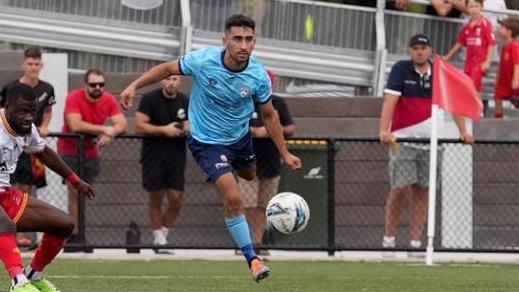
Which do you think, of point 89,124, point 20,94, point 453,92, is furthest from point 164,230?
point 20,94

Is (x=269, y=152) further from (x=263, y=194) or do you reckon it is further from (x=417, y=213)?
(x=417, y=213)

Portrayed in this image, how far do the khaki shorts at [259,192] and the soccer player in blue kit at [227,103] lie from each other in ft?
12.4

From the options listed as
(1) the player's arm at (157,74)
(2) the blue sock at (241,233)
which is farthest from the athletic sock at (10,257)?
(1) the player's arm at (157,74)

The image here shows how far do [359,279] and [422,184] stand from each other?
3.95 metres

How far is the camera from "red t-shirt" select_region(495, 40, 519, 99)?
62.4 ft

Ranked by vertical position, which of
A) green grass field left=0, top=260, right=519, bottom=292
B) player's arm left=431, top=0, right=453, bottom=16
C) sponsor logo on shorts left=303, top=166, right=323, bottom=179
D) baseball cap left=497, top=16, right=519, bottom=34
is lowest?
green grass field left=0, top=260, right=519, bottom=292

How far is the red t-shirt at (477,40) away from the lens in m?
19.0

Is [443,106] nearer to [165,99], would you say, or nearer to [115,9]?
[165,99]

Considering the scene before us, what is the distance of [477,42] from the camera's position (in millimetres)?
19094

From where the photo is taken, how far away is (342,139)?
16953 millimetres

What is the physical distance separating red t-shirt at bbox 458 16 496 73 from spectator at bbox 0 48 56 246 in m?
5.69

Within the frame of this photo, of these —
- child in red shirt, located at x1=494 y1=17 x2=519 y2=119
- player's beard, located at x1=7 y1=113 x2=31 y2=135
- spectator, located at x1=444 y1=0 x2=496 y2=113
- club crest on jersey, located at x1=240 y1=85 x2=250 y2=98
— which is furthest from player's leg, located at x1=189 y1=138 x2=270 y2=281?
child in red shirt, located at x1=494 y1=17 x2=519 y2=119

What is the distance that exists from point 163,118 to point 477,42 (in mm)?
4577

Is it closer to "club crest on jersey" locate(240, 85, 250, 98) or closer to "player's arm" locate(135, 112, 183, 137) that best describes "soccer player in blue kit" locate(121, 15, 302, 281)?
"club crest on jersey" locate(240, 85, 250, 98)
